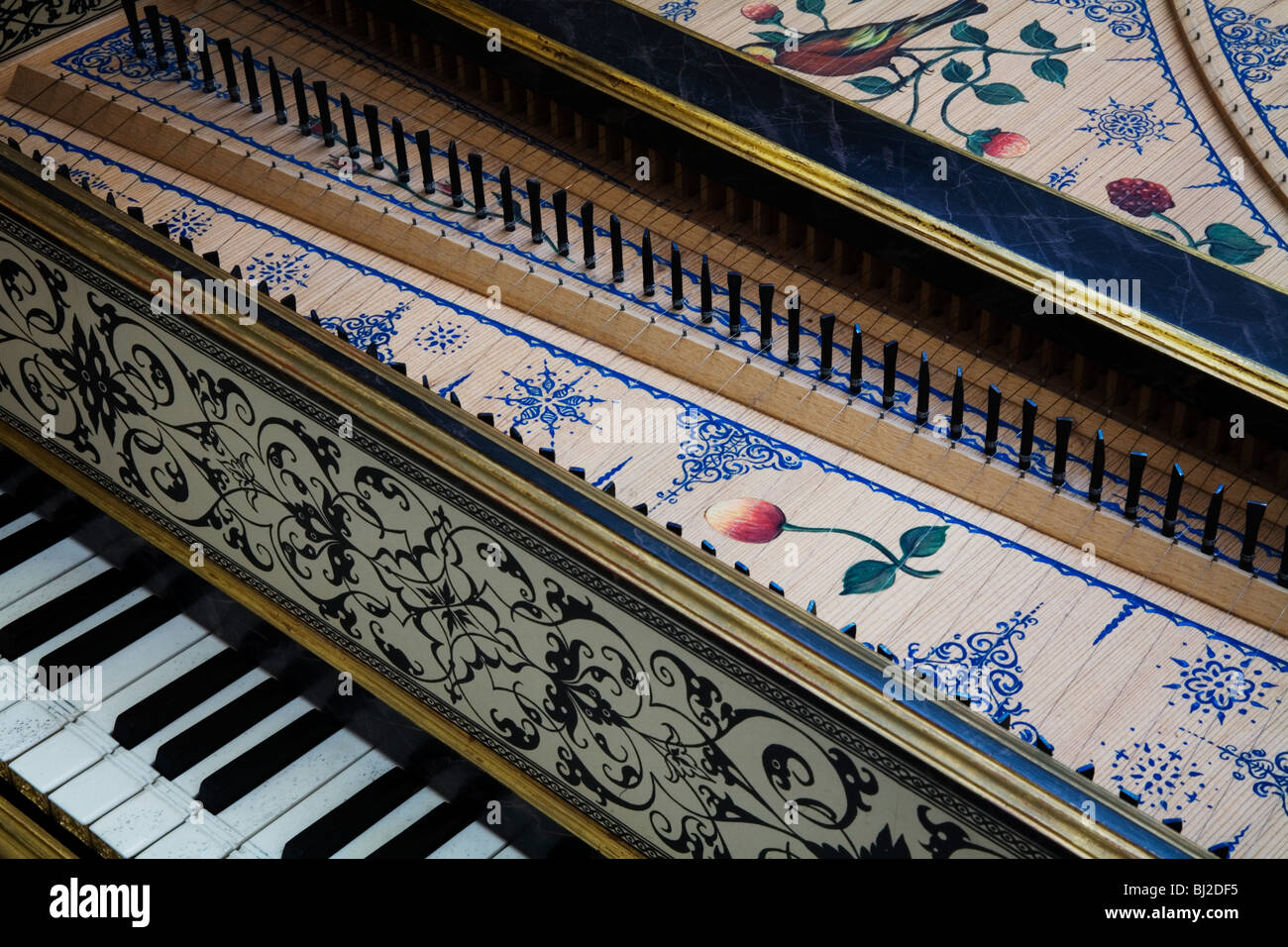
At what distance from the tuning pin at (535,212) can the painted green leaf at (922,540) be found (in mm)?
1435

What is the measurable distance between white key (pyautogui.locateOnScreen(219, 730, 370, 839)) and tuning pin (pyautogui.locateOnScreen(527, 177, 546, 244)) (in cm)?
144

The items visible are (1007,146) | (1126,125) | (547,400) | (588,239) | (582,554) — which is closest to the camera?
(582,554)

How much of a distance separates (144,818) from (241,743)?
1.04ft

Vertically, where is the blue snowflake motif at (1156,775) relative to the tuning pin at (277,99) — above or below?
below

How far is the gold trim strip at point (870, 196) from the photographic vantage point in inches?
172

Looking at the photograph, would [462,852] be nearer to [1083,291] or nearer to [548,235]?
[548,235]

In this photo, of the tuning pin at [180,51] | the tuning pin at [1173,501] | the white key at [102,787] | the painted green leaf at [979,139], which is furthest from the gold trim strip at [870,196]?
the white key at [102,787]

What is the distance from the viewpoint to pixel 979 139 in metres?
5.21

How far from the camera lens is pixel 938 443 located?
448 centimetres

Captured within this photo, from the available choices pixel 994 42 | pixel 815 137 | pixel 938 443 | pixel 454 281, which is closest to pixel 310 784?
pixel 454 281

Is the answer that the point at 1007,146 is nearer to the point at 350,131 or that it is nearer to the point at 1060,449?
the point at 1060,449

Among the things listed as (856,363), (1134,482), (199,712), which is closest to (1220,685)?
(1134,482)

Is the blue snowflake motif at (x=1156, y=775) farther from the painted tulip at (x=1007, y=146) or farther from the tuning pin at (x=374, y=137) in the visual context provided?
the tuning pin at (x=374, y=137)

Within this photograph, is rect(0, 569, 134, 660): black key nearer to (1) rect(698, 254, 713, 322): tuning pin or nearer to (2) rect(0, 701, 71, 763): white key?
(2) rect(0, 701, 71, 763): white key
